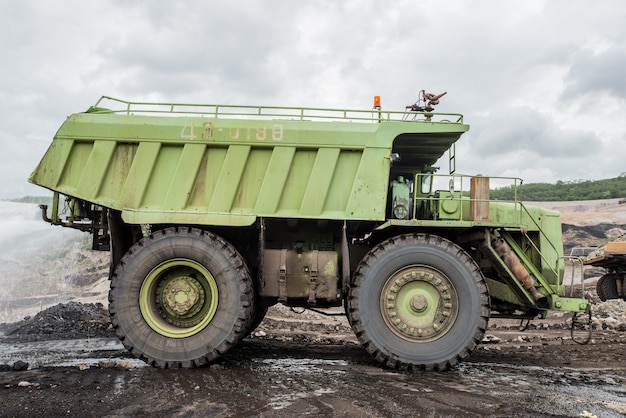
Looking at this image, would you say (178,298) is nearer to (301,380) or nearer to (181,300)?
(181,300)

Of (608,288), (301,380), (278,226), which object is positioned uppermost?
(278,226)

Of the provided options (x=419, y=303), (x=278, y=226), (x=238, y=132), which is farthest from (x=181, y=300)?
(x=419, y=303)

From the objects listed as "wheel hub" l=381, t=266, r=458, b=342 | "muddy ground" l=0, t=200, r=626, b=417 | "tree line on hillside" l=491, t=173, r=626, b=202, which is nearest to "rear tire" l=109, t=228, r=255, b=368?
"muddy ground" l=0, t=200, r=626, b=417

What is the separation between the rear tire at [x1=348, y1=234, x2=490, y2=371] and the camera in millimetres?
6582

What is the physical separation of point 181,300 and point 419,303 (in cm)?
334

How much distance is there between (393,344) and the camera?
21.7 feet

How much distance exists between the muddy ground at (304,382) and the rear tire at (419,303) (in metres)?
0.32

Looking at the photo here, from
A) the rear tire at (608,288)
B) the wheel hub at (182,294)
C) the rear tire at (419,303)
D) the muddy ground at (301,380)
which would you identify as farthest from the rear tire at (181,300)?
the rear tire at (608,288)

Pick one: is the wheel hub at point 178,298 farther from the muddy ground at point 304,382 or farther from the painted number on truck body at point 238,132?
the painted number on truck body at point 238,132

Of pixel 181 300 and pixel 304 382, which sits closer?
pixel 304 382

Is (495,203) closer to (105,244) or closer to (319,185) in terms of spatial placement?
(319,185)

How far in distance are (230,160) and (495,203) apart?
4158mm

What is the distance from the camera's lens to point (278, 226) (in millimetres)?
7562

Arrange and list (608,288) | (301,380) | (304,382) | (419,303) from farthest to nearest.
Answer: (608,288)
(419,303)
(301,380)
(304,382)
